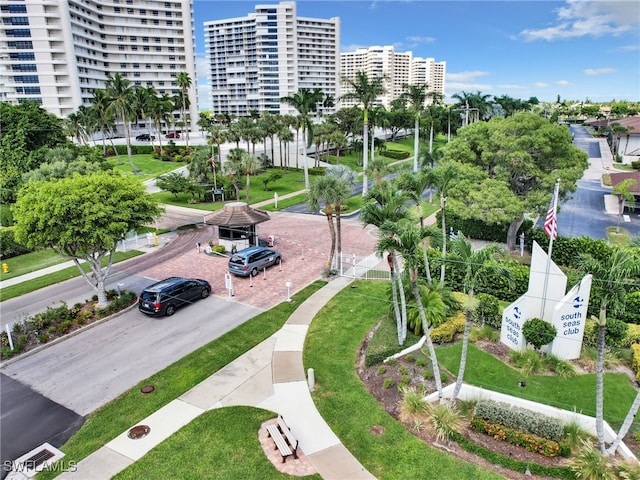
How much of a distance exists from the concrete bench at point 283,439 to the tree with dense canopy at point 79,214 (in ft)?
41.9

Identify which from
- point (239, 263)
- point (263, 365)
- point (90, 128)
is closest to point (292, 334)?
point (263, 365)

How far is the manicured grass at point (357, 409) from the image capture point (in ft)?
39.7

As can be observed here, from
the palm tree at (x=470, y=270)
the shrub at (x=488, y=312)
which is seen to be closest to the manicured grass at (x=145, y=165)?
the shrub at (x=488, y=312)

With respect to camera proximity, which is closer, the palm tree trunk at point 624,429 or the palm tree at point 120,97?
the palm tree trunk at point 624,429

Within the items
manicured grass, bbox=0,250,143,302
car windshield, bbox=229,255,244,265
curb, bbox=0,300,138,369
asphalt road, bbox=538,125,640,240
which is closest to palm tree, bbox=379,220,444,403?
car windshield, bbox=229,255,244,265

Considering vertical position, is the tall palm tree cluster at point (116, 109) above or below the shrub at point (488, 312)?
above

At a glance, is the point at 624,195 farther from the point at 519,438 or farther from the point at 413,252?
the point at 519,438

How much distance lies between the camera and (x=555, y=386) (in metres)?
15.7

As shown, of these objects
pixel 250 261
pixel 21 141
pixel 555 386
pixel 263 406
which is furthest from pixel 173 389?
pixel 21 141

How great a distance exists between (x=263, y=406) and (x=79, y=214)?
1292 centimetres

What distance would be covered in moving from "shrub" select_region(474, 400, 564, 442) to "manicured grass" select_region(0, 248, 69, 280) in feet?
93.4

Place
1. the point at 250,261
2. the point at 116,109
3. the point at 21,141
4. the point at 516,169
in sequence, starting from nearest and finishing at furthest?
the point at 250,261
the point at 516,169
the point at 21,141
the point at 116,109

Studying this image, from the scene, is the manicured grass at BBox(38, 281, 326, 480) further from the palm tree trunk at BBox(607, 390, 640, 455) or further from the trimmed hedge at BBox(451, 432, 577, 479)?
the palm tree trunk at BBox(607, 390, 640, 455)

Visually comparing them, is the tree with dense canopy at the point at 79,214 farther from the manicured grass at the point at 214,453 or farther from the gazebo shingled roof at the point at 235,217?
the manicured grass at the point at 214,453
